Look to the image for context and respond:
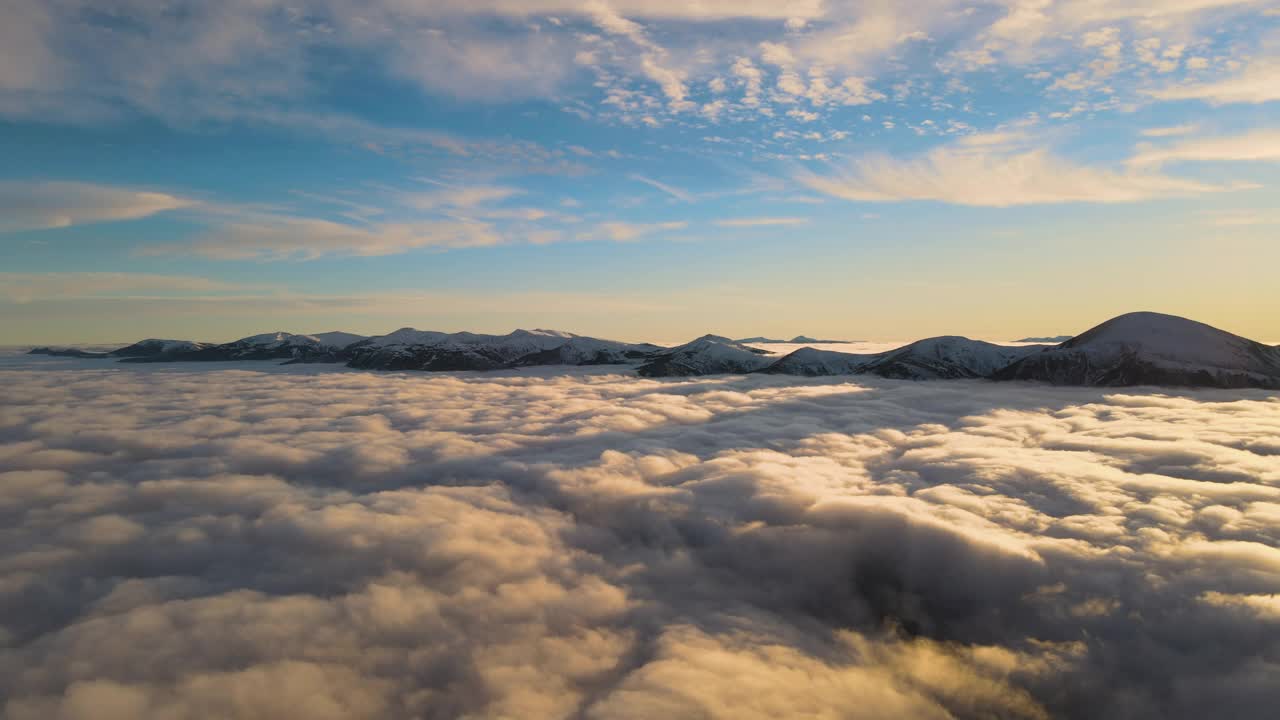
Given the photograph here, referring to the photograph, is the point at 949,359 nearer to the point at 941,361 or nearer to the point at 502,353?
the point at 941,361

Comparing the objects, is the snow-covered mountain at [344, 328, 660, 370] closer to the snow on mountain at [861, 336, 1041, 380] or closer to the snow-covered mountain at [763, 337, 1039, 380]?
the snow-covered mountain at [763, 337, 1039, 380]

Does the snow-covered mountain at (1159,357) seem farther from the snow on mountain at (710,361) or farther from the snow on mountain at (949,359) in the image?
the snow on mountain at (710,361)

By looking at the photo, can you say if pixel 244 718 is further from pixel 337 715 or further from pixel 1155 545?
pixel 1155 545

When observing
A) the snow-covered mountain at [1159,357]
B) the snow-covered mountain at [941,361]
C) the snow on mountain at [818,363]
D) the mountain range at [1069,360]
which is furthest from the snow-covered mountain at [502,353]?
the snow-covered mountain at [1159,357]

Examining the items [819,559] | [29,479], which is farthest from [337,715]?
[29,479]

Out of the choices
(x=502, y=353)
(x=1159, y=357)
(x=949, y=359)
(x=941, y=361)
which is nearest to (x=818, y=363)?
(x=941, y=361)

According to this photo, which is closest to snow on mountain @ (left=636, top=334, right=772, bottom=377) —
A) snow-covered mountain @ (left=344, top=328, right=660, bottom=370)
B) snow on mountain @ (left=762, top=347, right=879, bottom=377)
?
snow on mountain @ (left=762, top=347, right=879, bottom=377)
